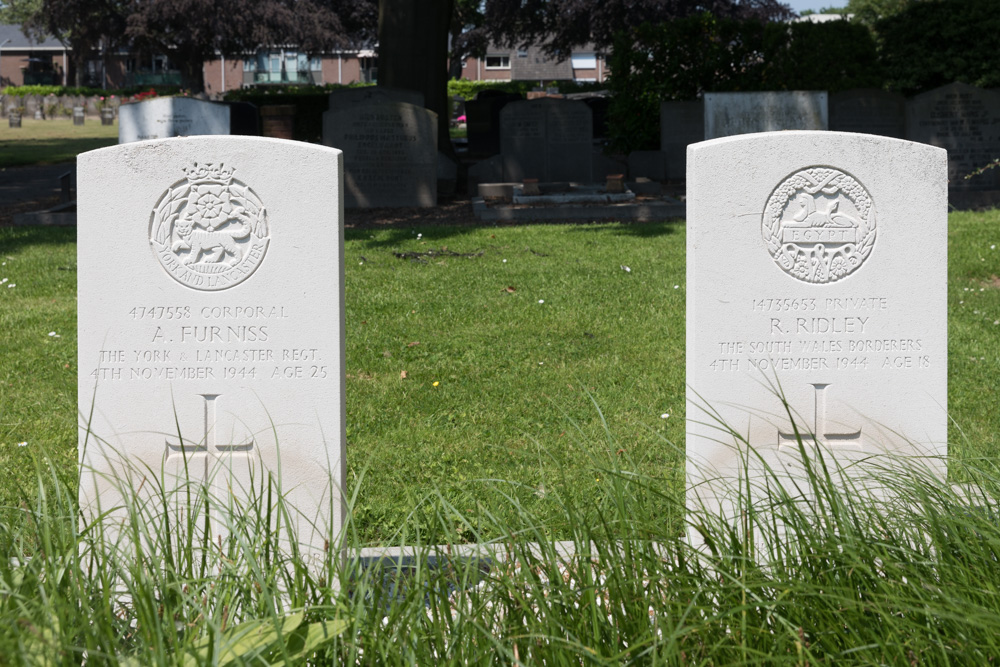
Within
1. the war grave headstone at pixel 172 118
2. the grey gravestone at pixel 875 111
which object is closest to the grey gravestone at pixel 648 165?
the grey gravestone at pixel 875 111

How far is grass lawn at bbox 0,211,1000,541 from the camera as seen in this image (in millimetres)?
4734

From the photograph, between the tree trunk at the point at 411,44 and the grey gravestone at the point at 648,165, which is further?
the grey gravestone at the point at 648,165

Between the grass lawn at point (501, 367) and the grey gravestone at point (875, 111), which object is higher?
the grey gravestone at point (875, 111)

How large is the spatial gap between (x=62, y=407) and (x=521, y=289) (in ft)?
13.8

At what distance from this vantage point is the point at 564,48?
48.1 meters

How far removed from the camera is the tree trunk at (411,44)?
18391mm

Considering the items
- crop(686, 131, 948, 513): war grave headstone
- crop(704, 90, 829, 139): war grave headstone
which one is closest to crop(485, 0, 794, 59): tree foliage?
crop(704, 90, 829, 139): war grave headstone

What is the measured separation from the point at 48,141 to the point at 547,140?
22.3 m

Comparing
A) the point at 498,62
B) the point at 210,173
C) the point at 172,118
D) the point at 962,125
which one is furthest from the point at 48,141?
the point at 498,62

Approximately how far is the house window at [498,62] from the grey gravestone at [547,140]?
75.3 metres

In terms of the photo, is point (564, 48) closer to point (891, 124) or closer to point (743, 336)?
point (891, 124)

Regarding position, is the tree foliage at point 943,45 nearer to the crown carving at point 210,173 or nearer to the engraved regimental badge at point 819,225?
the engraved regimental badge at point 819,225

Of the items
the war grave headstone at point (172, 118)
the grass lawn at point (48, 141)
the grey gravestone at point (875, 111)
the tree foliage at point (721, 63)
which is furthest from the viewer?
the grass lawn at point (48, 141)

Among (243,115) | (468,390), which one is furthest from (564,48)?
(468,390)
